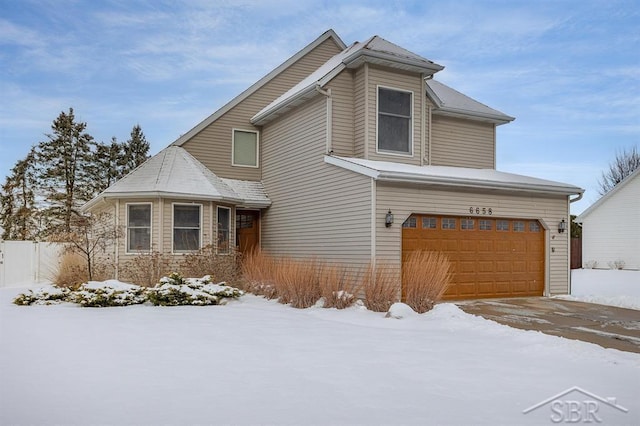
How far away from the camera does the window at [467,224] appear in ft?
42.0

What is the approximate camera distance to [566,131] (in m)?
20.5

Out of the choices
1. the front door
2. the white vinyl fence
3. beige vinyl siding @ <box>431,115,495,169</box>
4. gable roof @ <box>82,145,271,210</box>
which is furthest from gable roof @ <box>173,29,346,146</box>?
the white vinyl fence

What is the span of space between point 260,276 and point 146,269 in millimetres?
3294

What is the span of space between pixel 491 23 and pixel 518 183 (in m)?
4.64

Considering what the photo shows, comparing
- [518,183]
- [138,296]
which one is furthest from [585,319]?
[138,296]

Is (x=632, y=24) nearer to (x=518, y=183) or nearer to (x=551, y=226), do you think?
(x=518, y=183)

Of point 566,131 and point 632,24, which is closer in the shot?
point 632,24

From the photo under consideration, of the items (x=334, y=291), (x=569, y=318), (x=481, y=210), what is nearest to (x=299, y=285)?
(x=334, y=291)

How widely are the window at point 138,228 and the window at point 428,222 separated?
25.9 feet

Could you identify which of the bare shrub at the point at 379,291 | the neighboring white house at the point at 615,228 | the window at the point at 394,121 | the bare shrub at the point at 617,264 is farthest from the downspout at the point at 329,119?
the bare shrub at the point at 617,264

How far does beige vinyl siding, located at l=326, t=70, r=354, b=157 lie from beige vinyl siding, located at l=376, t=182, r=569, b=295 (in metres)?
2.55

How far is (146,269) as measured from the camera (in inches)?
540

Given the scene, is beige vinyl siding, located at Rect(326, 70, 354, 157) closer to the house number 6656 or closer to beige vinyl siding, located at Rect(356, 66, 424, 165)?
beige vinyl siding, located at Rect(356, 66, 424, 165)

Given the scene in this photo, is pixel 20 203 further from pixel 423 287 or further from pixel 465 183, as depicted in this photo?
pixel 423 287
